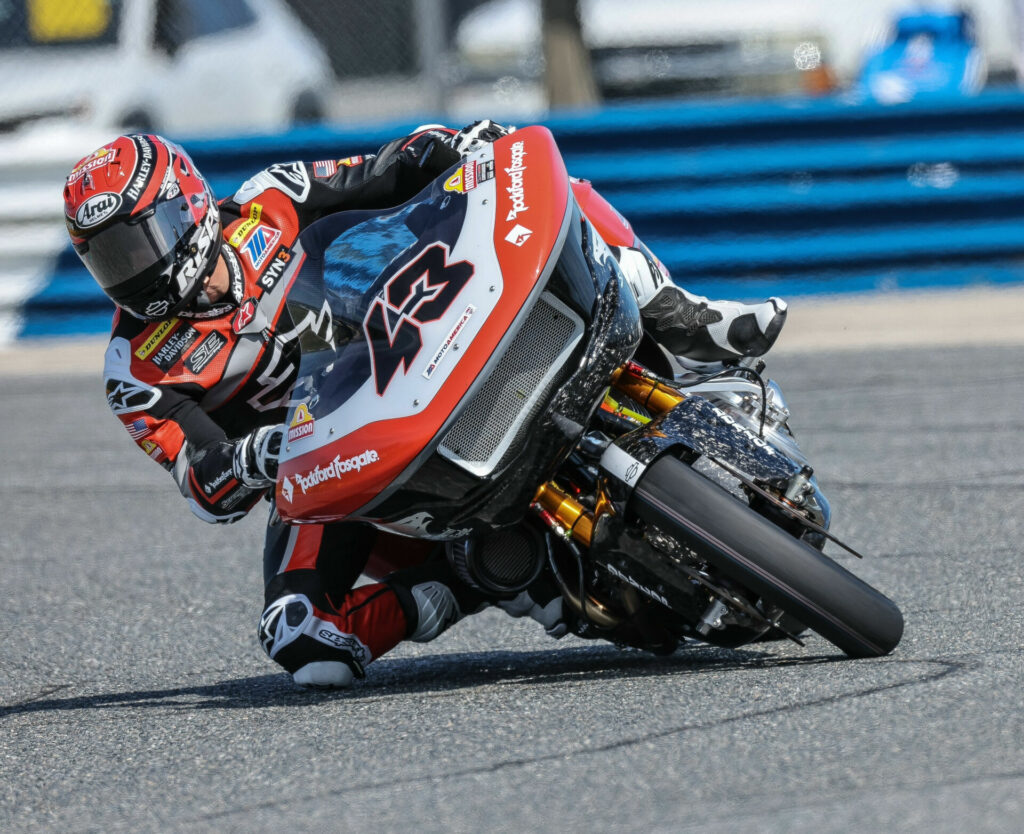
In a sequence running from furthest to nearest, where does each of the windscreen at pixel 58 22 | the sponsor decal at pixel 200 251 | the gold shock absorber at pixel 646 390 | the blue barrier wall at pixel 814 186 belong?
the windscreen at pixel 58 22
the blue barrier wall at pixel 814 186
the sponsor decal at pixel 200 251
the gold shock absorber at pixel 646 390

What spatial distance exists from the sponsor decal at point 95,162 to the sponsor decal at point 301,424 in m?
0.97

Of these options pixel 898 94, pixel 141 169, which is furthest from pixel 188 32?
pixel 141 169

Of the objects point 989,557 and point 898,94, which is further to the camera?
point 898,94

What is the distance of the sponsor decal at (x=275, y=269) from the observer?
4.53 meters

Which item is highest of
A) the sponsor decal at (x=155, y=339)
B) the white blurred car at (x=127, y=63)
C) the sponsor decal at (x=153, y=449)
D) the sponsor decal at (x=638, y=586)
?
the sponsor decal at (x=155, y=339)

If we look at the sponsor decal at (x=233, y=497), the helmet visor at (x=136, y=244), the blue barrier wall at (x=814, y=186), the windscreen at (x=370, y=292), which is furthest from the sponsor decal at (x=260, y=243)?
the blue barrier wall at (x=814, y=186)

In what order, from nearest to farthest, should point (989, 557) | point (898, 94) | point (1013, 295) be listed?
point (989, 557) → point (1013, 295) → point (898, 94)

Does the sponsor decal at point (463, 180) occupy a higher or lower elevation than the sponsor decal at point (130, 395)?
higher

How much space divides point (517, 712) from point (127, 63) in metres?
9.89

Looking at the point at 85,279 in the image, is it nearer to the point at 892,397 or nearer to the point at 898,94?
the point at 892,397

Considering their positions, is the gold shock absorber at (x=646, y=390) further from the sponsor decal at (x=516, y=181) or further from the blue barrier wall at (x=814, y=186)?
the blue barrier wall at (x=814, y=186)

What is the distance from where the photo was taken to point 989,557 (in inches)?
201

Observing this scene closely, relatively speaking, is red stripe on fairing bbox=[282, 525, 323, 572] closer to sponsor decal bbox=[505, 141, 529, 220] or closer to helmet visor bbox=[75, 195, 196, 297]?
helmet visor bbox=[75, 195, 196, 297]

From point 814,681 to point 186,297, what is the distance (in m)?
1.87
